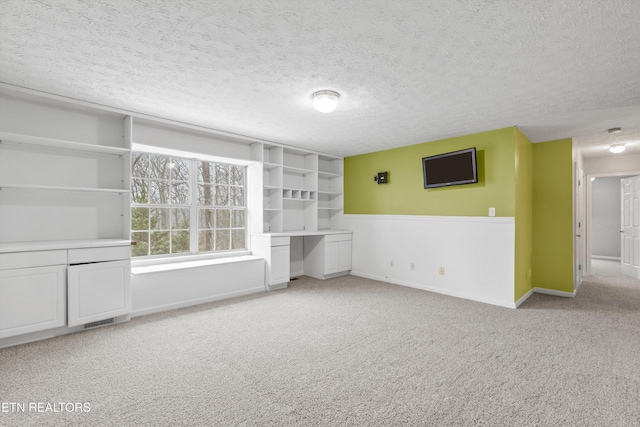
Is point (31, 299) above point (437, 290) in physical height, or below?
above

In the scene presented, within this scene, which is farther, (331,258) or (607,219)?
(607,219)

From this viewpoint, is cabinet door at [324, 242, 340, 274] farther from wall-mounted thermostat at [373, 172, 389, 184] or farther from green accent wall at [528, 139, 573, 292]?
green accent wall at [528, 139, 573, 292]

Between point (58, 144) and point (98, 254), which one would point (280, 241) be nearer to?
point (98, 254)

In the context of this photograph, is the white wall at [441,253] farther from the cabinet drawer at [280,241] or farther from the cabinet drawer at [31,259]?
the cabinet drawer at [31,259]

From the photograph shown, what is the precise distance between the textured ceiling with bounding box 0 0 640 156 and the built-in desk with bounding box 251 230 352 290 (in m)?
2.04

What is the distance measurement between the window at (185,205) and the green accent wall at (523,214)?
409 cm

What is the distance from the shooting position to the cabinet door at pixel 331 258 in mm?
5698

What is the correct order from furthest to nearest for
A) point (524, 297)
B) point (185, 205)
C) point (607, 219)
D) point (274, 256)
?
point (607, 219), point (274, 256), point (185, 205), point (524, 297)

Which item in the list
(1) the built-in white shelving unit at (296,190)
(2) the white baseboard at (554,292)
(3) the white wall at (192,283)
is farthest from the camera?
(1) the built-in white shelving unit at (296,190)

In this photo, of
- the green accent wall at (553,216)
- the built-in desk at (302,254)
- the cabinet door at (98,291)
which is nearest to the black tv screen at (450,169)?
the green accent wall at (553,216)

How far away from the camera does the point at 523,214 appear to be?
4469 millimetres

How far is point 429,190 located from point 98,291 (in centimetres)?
454

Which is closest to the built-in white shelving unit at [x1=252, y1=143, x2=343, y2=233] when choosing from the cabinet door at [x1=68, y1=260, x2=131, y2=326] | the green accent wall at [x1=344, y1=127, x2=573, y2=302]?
the green accent wall at [x1=344, y1=127, x2=573, y2=302]

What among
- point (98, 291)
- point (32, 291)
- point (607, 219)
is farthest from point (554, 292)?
point (32, 291)
